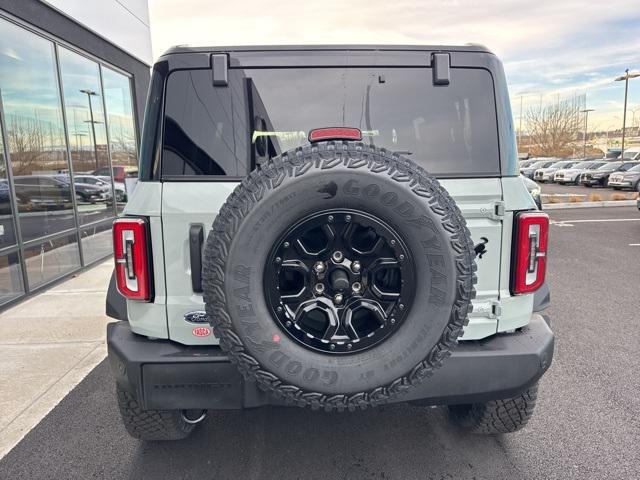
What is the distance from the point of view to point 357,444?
2.64 meters

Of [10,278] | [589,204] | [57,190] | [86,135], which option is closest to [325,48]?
[10,278]

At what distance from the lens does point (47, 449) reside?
8.68ft

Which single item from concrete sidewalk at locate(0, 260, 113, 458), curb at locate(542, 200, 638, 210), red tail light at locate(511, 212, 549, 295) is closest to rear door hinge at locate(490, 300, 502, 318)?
red tail light at locate(511, 212, 549, 295)

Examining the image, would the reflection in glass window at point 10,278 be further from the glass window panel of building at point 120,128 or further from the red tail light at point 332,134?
the red tail light at point 332,134

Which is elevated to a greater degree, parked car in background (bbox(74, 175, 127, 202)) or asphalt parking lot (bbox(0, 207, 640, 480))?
parked car in background (bbox(74, 175, 127, 202))

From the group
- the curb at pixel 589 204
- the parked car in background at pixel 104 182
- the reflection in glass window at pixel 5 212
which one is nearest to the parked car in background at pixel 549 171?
the curb at pixel 589 204

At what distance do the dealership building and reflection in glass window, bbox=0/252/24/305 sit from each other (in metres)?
0.01

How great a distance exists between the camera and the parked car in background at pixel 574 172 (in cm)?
2678

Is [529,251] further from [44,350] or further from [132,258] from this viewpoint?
[44,350]

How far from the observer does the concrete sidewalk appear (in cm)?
309

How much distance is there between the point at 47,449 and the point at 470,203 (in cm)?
272

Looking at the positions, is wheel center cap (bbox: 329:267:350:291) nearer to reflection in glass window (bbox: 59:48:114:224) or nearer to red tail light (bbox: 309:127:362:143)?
red tail light (bbox: 309:127:362:143)

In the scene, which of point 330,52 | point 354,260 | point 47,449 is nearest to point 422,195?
point 354,260

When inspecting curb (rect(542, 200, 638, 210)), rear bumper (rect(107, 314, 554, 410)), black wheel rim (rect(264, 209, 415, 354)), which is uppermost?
black wheel rim (rect(264, 209, 415, 354))
